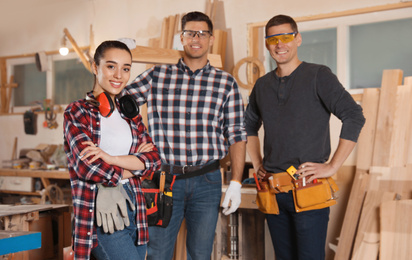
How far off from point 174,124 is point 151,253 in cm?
66

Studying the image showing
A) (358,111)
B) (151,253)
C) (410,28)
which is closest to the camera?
(358,111)

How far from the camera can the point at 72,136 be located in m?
1.73

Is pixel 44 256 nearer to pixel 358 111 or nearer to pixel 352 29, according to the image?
pixel 358 111

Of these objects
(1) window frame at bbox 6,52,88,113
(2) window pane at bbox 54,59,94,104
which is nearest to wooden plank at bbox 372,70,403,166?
(2) window pane at bbox 54,59,94,104

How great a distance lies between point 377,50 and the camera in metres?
3.95

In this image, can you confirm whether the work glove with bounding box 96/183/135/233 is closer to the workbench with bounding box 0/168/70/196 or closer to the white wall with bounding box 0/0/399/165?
the white wall with bounding box 0/0/399/165

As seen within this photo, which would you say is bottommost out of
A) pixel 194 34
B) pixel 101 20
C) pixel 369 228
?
pixel 369 228

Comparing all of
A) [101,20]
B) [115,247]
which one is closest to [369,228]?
[115,247]

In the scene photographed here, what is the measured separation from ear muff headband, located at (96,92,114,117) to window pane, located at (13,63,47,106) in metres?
4.95

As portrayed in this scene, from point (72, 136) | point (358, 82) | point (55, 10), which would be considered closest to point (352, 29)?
point (358, 82)

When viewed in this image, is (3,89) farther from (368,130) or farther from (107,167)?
(107,167)

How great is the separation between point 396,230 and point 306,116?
1.33 metres

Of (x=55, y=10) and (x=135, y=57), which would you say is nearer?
(x=135, y=57)

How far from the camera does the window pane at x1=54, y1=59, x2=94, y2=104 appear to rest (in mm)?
6090
